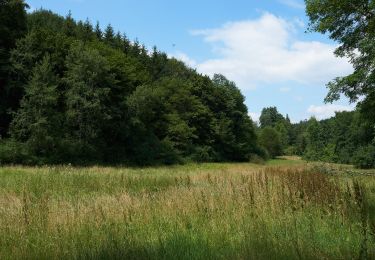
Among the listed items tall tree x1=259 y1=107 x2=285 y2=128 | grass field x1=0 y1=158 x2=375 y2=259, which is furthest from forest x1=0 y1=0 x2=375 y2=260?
tall tree x1=259 y1=107 x2=285 y2=128

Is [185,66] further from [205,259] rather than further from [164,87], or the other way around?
[205,259]

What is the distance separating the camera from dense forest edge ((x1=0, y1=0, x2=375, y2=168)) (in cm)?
4078

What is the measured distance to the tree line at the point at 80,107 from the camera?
4322 cm

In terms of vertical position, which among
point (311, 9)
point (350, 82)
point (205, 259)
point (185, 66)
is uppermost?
point (185, 66)

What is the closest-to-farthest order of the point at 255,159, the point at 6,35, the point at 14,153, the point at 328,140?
1. the point at 14,153
2. the point at 6,35
3. the point at 255,159
4. the point at 328,140

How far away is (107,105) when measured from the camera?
52219 mm

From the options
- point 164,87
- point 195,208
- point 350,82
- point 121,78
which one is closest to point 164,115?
point 164,87

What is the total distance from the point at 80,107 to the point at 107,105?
5375 mm

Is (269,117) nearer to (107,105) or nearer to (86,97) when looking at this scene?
(107,105)

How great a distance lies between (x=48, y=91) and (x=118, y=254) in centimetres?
4093

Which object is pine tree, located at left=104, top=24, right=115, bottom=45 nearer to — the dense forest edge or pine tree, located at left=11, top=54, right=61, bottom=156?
the dense forest edge

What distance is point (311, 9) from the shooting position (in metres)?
17.8

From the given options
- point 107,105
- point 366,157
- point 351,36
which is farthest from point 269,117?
point 351,36

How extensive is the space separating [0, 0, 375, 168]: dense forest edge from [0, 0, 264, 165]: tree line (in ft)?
0.40
